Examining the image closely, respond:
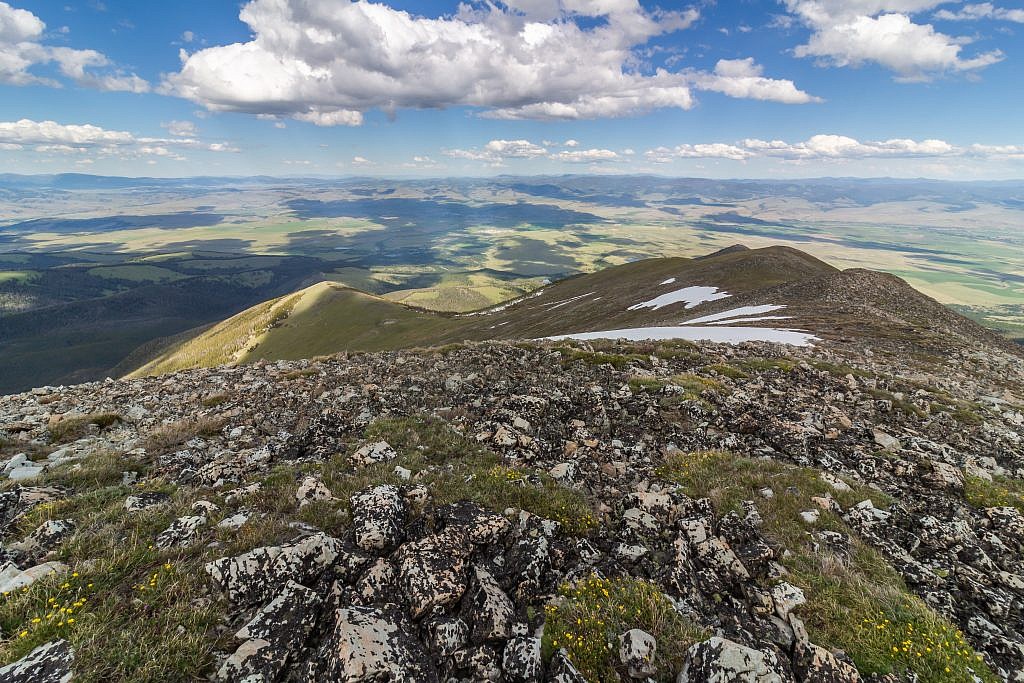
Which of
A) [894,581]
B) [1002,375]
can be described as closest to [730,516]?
[894,581]

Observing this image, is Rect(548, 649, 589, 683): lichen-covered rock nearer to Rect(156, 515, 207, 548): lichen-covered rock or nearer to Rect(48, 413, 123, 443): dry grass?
Rect(156, 515, 207, 548): lichen-covered rock

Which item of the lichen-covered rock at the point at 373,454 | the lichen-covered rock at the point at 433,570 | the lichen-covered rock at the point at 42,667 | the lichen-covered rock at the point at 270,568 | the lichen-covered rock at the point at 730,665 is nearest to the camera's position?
the lichen-covered rock at the point at 42,667

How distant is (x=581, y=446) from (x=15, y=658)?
12543 mm

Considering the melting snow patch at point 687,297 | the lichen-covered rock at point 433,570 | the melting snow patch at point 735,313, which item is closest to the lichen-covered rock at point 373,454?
the lichen-covered rock at point 433,570

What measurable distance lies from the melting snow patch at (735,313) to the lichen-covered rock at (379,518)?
40.9 m

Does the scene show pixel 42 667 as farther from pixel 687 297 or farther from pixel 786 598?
pixel 687 297

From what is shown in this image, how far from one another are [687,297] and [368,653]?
206 ft

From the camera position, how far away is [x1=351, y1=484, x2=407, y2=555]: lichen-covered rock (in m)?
8.62

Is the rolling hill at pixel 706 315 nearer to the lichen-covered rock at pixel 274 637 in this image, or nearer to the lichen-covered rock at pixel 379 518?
the lichen-covered rock at pixel 379 518

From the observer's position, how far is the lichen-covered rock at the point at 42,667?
5.19 meters

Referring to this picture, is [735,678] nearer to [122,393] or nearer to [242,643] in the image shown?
[242,643]

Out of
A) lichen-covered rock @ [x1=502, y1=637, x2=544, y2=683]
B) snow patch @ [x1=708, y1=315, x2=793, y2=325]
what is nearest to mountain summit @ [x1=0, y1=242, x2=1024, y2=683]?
lichen-covered rock @ [x1=502, y1=637, x2=544, y2=683]

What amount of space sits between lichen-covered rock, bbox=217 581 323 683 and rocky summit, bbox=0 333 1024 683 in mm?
36

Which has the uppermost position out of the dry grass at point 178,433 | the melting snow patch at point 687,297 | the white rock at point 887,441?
the white rock at point 887,441
